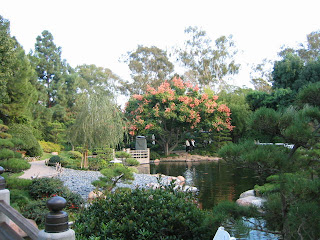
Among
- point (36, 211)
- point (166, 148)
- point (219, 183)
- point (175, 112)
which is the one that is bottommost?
point (219, 183)

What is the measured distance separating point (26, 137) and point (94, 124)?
426 cm

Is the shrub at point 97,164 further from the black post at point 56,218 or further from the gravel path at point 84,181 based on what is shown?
the black post at point 56,218

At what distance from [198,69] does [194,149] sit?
1186 centimetres

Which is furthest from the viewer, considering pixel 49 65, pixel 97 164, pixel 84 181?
pixel 49 65

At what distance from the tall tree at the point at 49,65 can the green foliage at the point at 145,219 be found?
21337 millimetres

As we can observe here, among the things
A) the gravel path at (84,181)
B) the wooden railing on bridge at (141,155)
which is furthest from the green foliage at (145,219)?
the wooden railing on bridge at (141,155)

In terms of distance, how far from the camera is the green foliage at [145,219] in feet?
10.9

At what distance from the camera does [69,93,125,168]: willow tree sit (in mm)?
12984

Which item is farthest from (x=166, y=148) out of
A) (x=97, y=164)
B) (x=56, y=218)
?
(x=56, y=218)

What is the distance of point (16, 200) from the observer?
240 inches

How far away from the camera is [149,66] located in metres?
32.5

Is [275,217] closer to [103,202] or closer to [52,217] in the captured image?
[103,202]

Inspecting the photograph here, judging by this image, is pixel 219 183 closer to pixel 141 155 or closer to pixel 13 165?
pixel 13 165

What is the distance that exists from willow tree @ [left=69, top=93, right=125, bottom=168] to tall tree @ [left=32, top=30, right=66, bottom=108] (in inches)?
454
